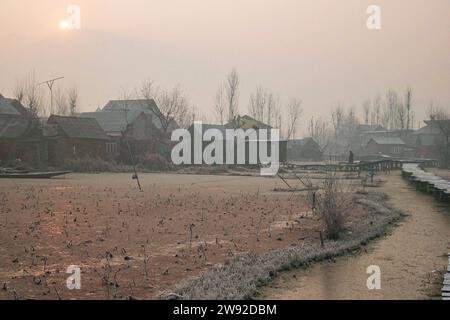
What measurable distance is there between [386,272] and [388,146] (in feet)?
288

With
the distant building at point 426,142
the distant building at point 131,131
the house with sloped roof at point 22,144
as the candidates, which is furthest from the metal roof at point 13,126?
the distant building at point 426,142

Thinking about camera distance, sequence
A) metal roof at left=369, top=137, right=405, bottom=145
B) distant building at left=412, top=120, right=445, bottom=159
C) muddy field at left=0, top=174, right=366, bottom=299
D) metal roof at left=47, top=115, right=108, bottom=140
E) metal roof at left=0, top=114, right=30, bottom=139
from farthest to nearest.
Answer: metal roof at left=369, top=137, right=405, bottom=145, distant building at left=412, top=120, right=445, bottom=159, metal roof at left=0, top=114, right=30, bottom=139, metal roof at left=47, top=115, right=108, bottom=140, muddy field at left=0, top=174, right=366, bottom=299

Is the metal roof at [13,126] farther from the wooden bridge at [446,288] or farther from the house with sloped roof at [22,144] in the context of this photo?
the wooden bridge at [446,288]

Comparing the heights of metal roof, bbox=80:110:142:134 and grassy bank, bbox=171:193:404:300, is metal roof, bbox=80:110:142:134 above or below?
above

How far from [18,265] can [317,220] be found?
8188 millimetres

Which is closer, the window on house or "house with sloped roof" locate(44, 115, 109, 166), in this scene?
"house with sloped roof" locate(44, 115, 109, 166)

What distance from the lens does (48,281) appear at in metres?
7.07

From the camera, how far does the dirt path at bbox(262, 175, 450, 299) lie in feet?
21.7

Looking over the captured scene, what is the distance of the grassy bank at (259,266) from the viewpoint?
20.8 ft

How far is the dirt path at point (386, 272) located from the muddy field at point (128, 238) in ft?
5.38

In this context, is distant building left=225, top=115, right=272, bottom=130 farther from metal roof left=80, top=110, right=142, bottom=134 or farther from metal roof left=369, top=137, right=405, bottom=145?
metal roof left=369, top=137, right=405, bottom=145

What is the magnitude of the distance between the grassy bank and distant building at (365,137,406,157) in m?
81.9

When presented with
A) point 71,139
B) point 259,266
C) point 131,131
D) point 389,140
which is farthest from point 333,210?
point 389,140

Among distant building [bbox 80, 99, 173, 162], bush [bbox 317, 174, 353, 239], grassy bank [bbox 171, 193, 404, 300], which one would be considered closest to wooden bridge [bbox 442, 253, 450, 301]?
grassy bank [bbox 171, 193, 404, 300]
